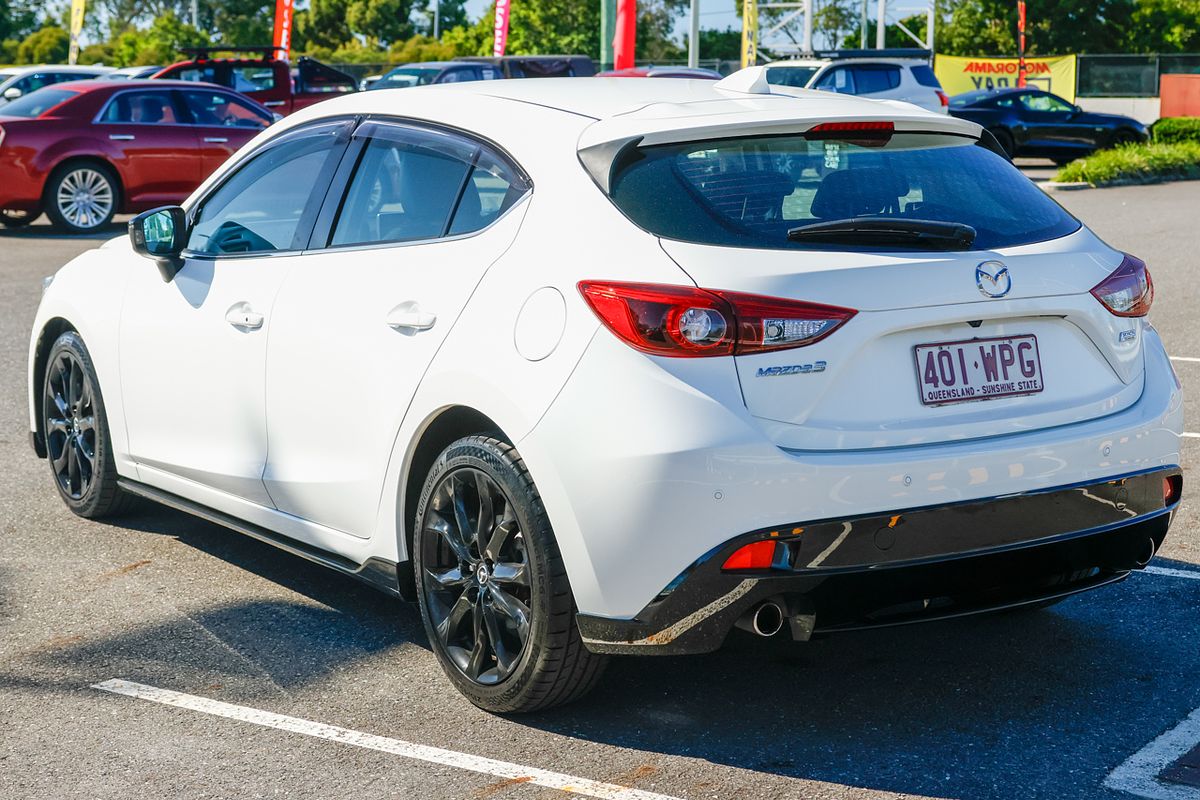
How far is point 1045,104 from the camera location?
28.8 meters

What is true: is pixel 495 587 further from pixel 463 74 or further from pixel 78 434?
pixel 463 74

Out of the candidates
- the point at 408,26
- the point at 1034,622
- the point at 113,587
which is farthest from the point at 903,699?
the point at 408,26

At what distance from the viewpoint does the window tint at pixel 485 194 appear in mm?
4172

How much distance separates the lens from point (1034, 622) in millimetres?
4898

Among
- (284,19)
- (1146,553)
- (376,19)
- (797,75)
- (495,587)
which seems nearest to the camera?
(495,587)

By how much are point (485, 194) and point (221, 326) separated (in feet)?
3.98

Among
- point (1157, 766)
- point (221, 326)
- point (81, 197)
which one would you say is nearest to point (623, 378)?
point (1157, 766)

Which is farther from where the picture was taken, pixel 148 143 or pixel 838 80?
pixel 838 80

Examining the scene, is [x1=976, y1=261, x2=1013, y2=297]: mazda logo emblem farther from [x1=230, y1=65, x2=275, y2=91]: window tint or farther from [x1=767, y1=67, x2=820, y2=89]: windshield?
[x1=767, y1=67, x2=820, y2=89]: windshield

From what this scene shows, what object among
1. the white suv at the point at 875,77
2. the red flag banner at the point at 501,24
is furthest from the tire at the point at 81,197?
the red flag banner at the point at 501,24

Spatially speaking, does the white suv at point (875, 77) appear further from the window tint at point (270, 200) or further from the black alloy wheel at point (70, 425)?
the window tint at point (270, 200)

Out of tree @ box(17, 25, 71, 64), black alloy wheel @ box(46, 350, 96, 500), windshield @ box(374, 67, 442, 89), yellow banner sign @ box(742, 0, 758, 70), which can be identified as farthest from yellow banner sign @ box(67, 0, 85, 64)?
black alloy wheel @ box(46, 350, 96, 500)

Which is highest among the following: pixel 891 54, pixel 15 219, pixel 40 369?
pixel 891 54

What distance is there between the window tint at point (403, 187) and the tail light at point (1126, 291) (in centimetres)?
176
